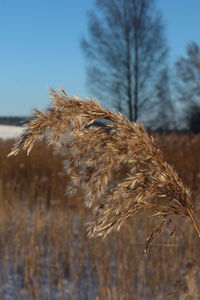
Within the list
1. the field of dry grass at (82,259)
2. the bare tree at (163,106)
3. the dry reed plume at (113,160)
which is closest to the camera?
the dry reed plume at (113,160)

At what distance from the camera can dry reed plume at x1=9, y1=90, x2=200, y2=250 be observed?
78cm

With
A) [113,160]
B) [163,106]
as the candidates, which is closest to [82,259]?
[113,160]

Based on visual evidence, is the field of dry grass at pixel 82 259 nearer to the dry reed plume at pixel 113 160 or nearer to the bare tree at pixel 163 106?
the dry reed plume at pixel 113 160

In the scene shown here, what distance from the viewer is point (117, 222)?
752mm

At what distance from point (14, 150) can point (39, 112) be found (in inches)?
3.5

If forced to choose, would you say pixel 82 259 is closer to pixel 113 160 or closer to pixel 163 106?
pixel 113 160

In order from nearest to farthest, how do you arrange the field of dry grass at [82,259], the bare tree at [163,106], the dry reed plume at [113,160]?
the dry reed plume at [113,160] < the field of dry grass at [82,259] < the bare tree at [163,106]

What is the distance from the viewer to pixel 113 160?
79 centimetres

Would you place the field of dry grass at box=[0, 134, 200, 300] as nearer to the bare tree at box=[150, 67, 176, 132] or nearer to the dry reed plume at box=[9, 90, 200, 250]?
the dry reed plume at box=[9, 90, 200, 250]

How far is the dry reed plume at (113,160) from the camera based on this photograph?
2.54 ft

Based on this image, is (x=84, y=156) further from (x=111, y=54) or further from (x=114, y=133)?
(x=111, y=54)

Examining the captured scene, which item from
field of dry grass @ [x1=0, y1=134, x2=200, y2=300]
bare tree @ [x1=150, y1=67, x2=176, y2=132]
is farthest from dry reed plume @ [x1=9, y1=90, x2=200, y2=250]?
bare tree @ [x1=150, y1=67, x2=176, y2=132]

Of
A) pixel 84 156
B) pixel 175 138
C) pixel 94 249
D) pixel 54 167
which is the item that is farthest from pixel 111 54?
pixel 84 156

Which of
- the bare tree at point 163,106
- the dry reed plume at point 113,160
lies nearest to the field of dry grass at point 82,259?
the dry reed plume at point 113,160
